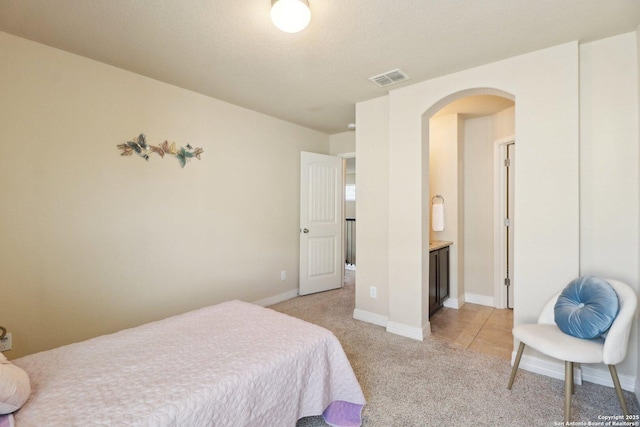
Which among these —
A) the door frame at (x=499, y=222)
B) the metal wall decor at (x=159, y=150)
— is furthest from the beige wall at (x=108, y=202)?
the door frame at (x=499, y=222)

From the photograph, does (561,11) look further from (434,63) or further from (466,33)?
(434,63)

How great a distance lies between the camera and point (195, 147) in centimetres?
305

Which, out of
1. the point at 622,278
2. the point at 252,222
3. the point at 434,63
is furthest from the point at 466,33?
the point at 252,222

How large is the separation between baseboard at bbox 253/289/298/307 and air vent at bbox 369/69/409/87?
2.86 m

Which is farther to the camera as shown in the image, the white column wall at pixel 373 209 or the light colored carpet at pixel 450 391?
the white column wall at pixel 373 209

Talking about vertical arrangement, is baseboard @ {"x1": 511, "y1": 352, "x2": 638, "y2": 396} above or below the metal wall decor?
below

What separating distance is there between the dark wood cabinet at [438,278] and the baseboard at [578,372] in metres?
1.07

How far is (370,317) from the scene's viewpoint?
3.24 m

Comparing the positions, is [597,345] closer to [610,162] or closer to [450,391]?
[450,391]

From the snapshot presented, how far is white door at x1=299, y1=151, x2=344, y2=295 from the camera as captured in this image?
13.7 feet

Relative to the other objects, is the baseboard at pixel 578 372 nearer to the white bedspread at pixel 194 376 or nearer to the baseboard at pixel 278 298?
the white bedspread at pixel 194 376

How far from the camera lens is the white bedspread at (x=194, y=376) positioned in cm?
105

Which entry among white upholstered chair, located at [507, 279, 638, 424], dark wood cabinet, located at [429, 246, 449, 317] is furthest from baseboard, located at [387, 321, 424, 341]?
white upholstered chair, located at [507, 279, 638, 424]

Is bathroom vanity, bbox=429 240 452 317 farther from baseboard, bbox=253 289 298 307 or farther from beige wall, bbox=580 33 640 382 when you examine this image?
baseboard, bbox=253 289 298 307
